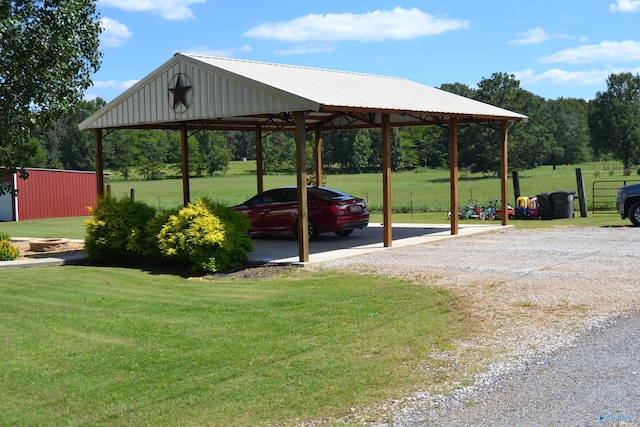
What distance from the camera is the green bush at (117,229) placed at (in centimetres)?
1658

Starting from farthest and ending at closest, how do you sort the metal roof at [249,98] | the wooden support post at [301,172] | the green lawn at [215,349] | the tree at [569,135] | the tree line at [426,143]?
1. the tree at [569,135]
2. the tree line at [426,143]
3. the metal roof at [249,98]
4. the wooden support post at [301,172]
5. the green lawn at [215,349]

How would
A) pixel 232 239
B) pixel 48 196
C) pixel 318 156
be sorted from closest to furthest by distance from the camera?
1. pixel 232 239
2. pixel 318 156
3. pixel 48 196

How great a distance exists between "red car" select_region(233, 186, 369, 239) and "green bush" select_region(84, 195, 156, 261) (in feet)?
10.7

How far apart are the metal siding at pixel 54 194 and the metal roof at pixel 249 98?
59.4 ft

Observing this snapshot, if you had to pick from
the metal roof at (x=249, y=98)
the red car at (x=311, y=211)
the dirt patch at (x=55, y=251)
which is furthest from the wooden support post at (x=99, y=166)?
the red car at (x=311, y=211)

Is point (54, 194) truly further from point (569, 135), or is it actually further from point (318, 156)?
point (569, 135)

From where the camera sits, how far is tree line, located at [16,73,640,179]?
279ft

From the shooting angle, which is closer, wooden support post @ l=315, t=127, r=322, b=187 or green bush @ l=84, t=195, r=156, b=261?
green bush @ l=84, t=195, r=156, b=261

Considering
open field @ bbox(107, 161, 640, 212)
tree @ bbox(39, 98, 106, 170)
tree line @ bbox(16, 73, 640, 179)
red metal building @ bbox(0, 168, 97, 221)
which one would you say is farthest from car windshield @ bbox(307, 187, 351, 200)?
tree @ bbox(39, 98, 106, 170)

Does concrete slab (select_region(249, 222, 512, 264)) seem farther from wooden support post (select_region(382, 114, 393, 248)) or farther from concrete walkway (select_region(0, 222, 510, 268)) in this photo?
wooden support post (select_region(382, 114, 393, 248))

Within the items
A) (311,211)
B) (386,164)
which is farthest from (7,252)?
(386,164)

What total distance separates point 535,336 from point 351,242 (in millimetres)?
10827

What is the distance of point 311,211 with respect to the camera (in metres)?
19.1

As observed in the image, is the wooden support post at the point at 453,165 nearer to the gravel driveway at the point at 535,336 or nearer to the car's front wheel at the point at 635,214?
the gravel driveway at the point at 535,336
